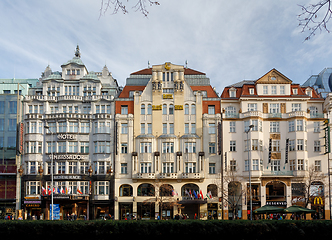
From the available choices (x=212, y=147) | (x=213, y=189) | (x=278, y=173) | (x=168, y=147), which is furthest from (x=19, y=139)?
(x=278, y=173)

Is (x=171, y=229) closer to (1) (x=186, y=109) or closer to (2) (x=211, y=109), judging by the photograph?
(1) (x=186, y=109)

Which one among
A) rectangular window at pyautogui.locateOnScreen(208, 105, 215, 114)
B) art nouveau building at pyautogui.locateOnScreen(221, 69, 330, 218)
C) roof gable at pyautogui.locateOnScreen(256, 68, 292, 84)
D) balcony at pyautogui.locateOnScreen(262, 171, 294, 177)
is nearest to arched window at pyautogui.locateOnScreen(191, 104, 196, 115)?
rectangular window at pyautogui.locateOnScreen(208, 105, 215, 114)

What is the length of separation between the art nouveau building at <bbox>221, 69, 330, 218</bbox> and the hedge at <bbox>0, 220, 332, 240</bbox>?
30736 mm

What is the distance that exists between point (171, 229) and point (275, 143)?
39.8m

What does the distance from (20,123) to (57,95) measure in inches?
292

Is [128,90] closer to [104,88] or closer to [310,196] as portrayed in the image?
[104,88]

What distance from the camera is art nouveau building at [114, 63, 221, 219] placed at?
58656 mm

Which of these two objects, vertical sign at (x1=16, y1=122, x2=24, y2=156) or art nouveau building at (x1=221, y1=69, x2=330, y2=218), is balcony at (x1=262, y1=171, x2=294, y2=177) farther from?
vertical sign at (x1=16, y1=122, x2=24, y2=156)

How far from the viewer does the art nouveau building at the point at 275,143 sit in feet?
191

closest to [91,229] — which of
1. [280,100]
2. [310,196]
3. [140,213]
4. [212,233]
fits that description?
[212,233]

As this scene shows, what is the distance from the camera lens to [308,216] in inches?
2265

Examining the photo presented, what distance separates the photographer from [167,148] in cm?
6038

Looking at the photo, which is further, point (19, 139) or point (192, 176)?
point (19, 139)

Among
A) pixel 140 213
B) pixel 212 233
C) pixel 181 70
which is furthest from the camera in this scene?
pixel 181 70
